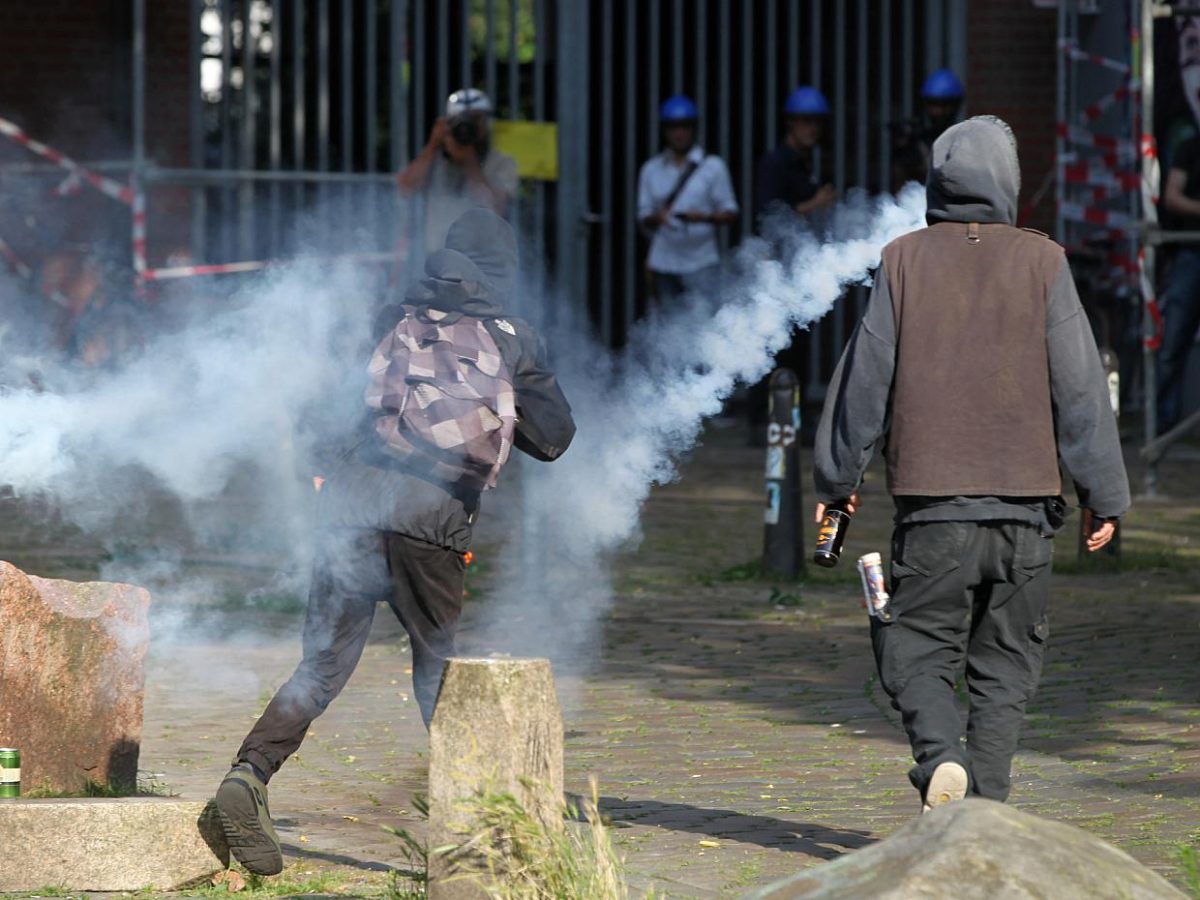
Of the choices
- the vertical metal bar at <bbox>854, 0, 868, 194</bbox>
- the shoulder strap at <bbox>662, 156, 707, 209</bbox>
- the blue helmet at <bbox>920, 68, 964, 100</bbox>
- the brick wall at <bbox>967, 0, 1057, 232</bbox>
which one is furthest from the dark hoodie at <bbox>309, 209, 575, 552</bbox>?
the brick wall at <bbox>967, 0, 1057, 232</bbox>

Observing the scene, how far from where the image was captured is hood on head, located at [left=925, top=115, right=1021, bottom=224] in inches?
201

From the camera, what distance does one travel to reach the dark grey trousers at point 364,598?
17.6 feet

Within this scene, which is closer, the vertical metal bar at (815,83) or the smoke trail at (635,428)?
the smoke trail at (635,428)

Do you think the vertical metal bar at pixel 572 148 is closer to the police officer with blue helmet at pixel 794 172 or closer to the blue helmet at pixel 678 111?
the blue helmet at pixel 678 111

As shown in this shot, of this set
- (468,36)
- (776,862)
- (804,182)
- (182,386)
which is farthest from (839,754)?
(468,36)

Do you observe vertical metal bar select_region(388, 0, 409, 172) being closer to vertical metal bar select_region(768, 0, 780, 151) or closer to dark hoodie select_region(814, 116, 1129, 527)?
vertical metal bar select_region(768, 0, 780, 151)

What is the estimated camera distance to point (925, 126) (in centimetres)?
1473

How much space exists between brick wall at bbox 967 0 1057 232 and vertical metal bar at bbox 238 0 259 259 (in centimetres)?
571

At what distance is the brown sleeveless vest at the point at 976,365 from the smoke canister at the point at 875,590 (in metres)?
0.23

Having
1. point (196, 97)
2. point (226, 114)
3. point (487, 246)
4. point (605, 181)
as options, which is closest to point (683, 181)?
point (605, 181)

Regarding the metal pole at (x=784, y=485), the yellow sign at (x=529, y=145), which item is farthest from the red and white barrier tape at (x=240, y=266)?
the metal pole at (x=784, y=485)

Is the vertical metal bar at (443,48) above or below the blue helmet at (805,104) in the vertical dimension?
Answer: above

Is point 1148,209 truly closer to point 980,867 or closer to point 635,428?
point 635,428

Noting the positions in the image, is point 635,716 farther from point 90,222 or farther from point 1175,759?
point 90,222
